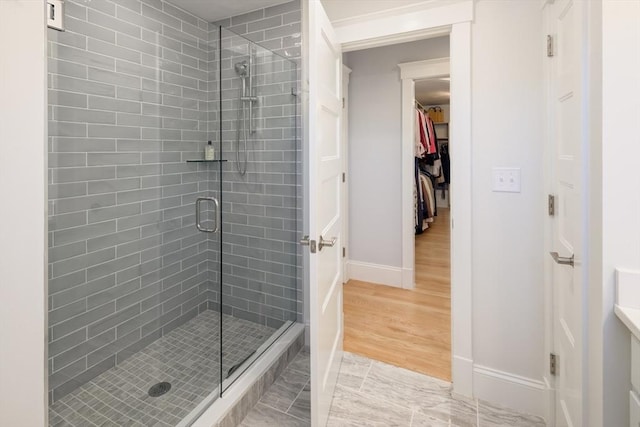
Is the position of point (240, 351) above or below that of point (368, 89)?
below

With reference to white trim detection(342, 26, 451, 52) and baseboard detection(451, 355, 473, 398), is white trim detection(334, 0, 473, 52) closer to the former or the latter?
white trim detection(342, 26, 451, 52)

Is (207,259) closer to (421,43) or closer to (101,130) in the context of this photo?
(101,130)

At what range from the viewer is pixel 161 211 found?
2.16 meters

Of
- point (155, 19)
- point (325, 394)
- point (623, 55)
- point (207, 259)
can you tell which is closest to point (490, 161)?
point (623, 55)

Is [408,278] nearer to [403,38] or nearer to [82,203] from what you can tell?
[403,38]

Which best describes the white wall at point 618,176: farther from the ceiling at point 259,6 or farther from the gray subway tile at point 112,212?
the gray subway tile at point 112,212

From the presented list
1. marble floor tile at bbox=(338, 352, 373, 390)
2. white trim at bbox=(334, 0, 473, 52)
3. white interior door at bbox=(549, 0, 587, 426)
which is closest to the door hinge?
white interior door at bbox=(549, 0, 587, 426)

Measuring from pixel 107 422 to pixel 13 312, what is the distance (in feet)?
3.71

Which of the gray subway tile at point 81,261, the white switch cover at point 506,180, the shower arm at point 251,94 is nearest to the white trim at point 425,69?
the shower arm at point 251,94

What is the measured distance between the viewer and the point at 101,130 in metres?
1.78

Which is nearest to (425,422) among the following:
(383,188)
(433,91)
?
(383,188)

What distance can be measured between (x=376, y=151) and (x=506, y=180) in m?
1.79

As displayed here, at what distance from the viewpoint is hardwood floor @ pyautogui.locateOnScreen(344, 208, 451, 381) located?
216 cm

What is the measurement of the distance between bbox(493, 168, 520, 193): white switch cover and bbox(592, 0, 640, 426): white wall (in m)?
0.74
